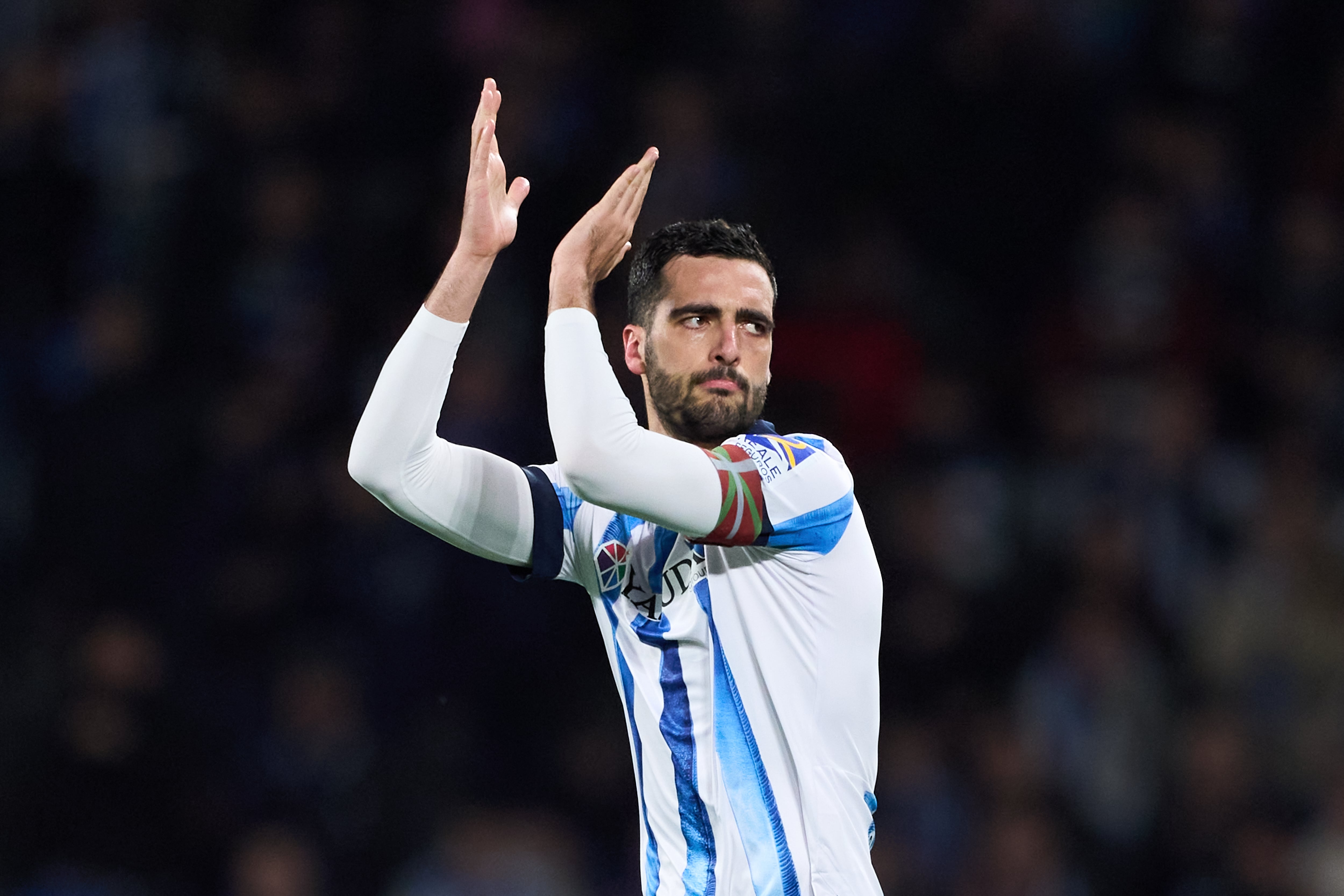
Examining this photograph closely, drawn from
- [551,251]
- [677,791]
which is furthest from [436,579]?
[677,791]

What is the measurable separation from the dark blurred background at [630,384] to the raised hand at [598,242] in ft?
12.6

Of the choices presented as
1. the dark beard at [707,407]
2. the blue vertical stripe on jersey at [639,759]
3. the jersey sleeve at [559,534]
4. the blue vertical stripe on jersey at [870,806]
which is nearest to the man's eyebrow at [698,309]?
the dark beard at [707,407]

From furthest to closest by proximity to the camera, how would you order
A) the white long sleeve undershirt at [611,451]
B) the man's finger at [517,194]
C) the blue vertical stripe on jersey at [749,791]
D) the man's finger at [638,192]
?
the man's finger at [517,194]
the man's finger at [638,192]
the blue vertical stripe on jersey at [749,791]
the white long sleeve undershirt at [611,451]

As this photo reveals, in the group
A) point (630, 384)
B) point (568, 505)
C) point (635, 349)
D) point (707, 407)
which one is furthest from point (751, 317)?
point (630, 384)

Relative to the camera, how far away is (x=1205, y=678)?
7.49 m

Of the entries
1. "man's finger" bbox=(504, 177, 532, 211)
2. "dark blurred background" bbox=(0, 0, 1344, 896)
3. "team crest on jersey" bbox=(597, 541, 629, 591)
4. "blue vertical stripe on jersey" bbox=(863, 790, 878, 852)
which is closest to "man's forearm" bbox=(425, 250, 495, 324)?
"man's finger" bbox=(504, 177, 532, 211)

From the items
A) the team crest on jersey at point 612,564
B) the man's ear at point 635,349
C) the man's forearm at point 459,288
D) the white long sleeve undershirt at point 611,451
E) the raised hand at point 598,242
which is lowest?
the team crest on jersey at point 612,564

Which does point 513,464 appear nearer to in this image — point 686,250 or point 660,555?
point 660,555

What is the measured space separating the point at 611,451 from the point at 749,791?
2.62 feet

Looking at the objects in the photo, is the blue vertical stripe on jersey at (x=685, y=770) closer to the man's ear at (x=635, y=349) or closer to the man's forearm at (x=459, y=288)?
the man's ear at (x=635, y=349)

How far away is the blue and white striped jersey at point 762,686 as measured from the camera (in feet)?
10.8

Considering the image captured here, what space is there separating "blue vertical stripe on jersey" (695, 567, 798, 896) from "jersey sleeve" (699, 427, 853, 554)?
0.26 m

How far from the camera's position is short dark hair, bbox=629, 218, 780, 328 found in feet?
12.4

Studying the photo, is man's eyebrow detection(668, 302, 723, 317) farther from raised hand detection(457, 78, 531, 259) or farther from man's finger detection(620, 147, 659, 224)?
raised hand detection(457, 78, 531, 259)
